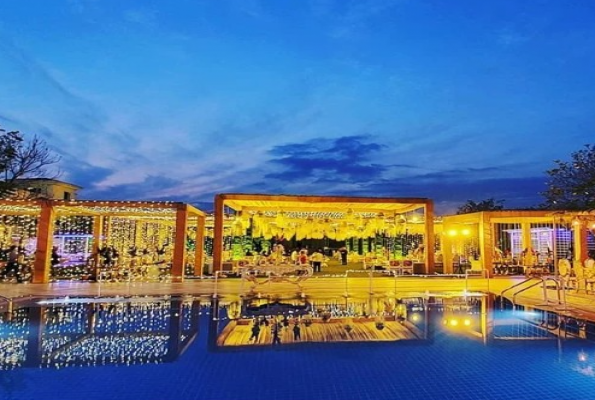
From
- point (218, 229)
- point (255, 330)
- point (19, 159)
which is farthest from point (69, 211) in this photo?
point (255, 330)

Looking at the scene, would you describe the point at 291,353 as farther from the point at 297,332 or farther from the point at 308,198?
the point at 308,198

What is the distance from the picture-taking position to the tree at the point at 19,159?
34.3ft

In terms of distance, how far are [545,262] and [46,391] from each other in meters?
20.4

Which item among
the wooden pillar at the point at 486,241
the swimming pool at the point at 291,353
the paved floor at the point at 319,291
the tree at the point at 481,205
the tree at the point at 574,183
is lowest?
the swimming pool at the point at 291,353

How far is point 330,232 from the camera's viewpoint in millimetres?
18578

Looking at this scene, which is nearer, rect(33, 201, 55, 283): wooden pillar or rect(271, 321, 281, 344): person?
rect(271, 321, 281, 344): person

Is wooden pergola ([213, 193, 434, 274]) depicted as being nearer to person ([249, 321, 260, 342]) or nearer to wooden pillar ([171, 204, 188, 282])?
wooden pillar ([171, 204, 188, 282])

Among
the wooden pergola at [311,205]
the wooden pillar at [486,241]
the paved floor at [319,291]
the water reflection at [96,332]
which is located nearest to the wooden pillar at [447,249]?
the wooden pergola at [311,205]

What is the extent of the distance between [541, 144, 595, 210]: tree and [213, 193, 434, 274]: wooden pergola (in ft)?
19.7

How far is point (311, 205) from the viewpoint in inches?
697

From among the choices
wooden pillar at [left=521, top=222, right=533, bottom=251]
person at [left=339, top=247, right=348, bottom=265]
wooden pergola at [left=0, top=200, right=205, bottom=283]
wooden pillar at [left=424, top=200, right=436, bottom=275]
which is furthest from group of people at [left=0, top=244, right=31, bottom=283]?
wooden pillar at [left=521, top=222, right=533, bottom=251]

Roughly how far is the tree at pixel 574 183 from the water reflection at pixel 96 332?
361 inches

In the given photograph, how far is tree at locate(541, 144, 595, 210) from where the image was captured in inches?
426

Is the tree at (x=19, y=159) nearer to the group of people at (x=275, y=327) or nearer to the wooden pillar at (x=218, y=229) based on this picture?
the wooden pillar at (x=218, y=229)
